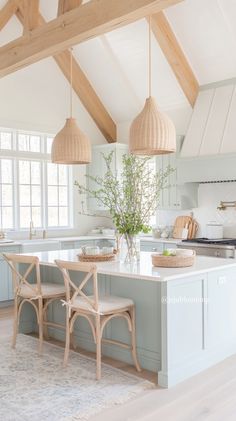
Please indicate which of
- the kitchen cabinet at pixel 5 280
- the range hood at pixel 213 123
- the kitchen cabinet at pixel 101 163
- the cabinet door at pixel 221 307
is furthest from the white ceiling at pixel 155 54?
the cabinet door at pixel 221 307

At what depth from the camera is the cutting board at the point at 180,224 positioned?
7098 millimetres

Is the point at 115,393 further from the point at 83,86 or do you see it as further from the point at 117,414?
the point at 83,86

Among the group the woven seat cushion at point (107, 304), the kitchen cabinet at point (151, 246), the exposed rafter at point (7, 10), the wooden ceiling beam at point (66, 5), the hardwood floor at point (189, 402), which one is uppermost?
the exposed rafter at point (7, 10)

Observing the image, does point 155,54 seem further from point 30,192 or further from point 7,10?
point 30,192

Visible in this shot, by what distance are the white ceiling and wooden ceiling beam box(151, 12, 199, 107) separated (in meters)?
0.08

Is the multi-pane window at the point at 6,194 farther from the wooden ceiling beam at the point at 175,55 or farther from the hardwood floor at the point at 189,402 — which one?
the hardwood floor at the point at 189,402

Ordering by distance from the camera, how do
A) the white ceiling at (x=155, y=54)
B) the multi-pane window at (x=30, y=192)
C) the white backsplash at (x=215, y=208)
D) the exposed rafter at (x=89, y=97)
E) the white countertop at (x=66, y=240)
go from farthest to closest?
the exposed rafter at (x=89, y=97) → the multi-pane window at (x=30, y=192) → the white backsplash at (x=215, y=208) → the white countertop at (x=66, y=240) → the white ceiling at (x=155, y=54)

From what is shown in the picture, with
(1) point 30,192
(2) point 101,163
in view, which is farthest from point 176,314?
(2) point 101,163

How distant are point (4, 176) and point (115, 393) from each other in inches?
186

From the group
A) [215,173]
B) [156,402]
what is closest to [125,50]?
[215,173]

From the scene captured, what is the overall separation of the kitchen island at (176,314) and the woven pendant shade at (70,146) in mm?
1028

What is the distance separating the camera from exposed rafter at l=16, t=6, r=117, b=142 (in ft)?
25.1

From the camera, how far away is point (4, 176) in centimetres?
727

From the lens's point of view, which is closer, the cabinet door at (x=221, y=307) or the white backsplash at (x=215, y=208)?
the cabinet door at (x=221, y=307)
